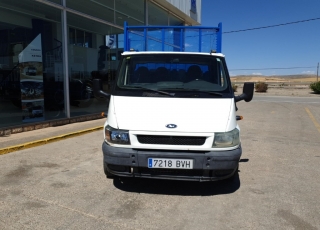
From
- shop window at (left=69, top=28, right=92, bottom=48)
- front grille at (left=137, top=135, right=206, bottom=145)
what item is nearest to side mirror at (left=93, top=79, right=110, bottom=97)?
front grille at (left=137, top=135, right=206, bottom=145)

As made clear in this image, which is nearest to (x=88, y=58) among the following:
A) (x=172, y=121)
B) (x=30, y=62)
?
(x=30, y=62)

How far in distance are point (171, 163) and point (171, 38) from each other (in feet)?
11.5

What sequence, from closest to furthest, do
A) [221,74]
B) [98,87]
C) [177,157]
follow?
[177,157], [221,74], [98,87]

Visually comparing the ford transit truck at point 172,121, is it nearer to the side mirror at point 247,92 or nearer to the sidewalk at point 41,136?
the side mirror at point 247,92

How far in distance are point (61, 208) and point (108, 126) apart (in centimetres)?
116

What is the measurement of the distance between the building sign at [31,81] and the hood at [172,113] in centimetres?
558

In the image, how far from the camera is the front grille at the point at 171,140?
340 cm

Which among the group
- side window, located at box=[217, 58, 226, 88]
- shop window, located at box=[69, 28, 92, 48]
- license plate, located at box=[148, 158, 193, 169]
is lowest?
license plate, located at box=[148, 158, 193, 169]

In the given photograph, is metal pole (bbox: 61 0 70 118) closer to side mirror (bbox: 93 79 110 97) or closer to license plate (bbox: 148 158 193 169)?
side mirror (bbox: 93 79 110 97)

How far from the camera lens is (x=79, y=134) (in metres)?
7.56

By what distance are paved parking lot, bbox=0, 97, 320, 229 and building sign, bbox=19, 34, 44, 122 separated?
3.15 meters

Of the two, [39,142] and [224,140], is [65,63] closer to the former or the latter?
[39,142]

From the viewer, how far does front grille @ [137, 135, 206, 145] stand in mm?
3398

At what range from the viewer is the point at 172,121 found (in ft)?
11.4
